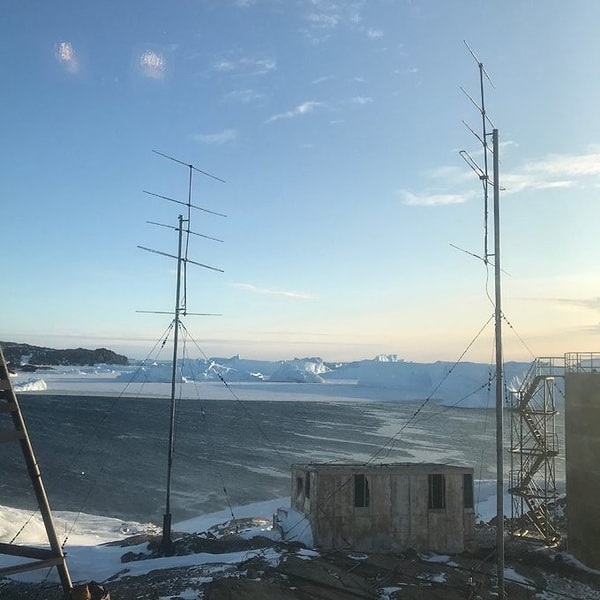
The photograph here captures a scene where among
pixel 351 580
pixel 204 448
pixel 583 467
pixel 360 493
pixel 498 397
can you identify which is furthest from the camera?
pixel 204 448

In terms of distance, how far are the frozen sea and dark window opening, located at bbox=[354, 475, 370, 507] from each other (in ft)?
71.8

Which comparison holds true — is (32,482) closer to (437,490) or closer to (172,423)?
(172,423)

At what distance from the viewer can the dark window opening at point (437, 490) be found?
60.0 feet

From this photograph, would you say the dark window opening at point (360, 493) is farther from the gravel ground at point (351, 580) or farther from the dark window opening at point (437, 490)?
the dark window opening at point (437, 490)

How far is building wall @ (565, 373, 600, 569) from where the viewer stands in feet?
59.2

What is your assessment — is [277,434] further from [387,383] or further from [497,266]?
[387,383]

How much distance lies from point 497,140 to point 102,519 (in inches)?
1174

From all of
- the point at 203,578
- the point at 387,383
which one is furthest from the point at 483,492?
the point at 387,383

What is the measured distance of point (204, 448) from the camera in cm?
6719

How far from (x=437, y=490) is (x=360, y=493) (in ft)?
7.94

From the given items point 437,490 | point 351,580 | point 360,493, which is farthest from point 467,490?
point 351,580

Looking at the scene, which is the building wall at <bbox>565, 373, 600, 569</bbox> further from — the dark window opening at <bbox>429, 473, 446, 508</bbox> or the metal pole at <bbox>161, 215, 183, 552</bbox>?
the metal pole at <bbox>161, 215, 183, 552</bbox>

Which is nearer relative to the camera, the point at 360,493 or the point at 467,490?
the point at 360,493

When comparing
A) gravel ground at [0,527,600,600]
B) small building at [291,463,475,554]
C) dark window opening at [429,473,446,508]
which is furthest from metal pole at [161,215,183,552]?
dark window opening at [429,473,446,508]
